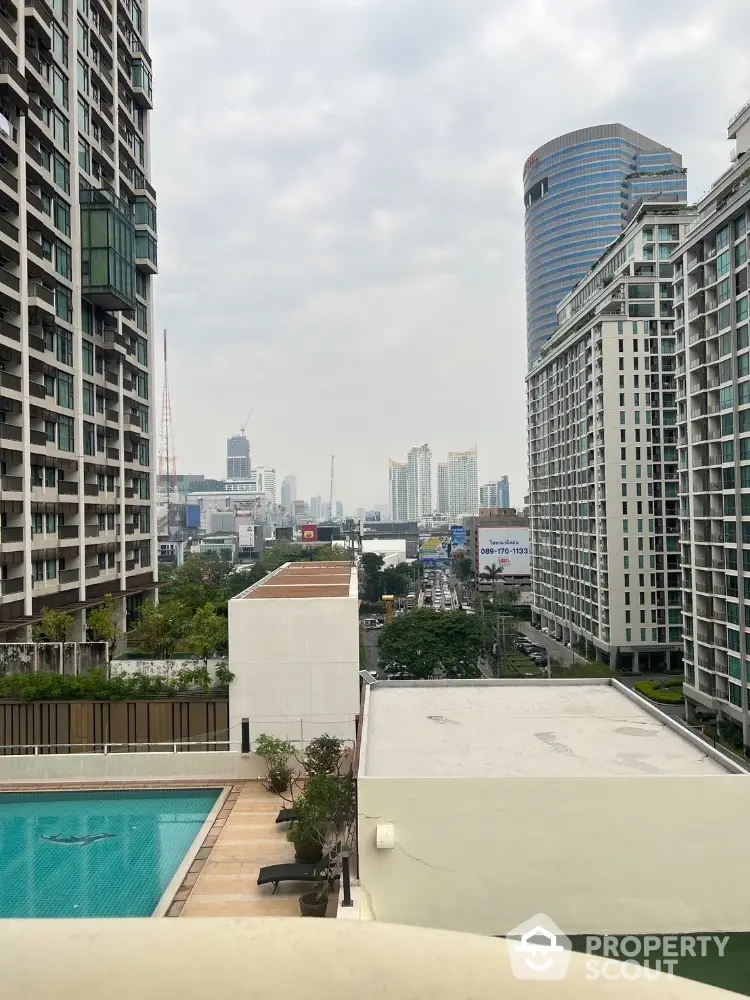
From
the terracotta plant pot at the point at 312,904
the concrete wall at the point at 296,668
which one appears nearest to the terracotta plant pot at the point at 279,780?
the concrete wall at the point at 296,668

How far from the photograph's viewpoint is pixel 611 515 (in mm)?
45344

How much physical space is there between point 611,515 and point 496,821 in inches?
1522

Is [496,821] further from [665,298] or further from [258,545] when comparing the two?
[258,545]

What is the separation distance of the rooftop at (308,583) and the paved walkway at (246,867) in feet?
13.7

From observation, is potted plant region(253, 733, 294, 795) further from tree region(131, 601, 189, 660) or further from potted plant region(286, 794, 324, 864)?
tree region(131, 601, 189, 660)

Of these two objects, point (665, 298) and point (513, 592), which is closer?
point (665, 298)

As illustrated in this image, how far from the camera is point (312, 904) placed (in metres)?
9.42

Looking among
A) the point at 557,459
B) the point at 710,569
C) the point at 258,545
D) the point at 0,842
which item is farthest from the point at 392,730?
the point at 258,545

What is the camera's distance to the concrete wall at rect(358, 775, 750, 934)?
910 cm

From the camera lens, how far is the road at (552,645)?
50.3 metres

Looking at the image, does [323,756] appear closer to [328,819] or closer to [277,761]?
[277,761]

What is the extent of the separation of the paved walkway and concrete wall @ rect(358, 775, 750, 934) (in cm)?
166

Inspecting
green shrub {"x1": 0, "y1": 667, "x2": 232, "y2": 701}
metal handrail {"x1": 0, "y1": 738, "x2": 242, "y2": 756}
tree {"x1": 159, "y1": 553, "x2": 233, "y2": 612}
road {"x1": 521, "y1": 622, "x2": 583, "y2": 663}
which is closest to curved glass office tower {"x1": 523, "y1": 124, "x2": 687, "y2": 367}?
road {"x1": 521, "y1": 622, "x2": 583, "y2": 663}

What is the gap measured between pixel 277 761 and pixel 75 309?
23086 millimetres
